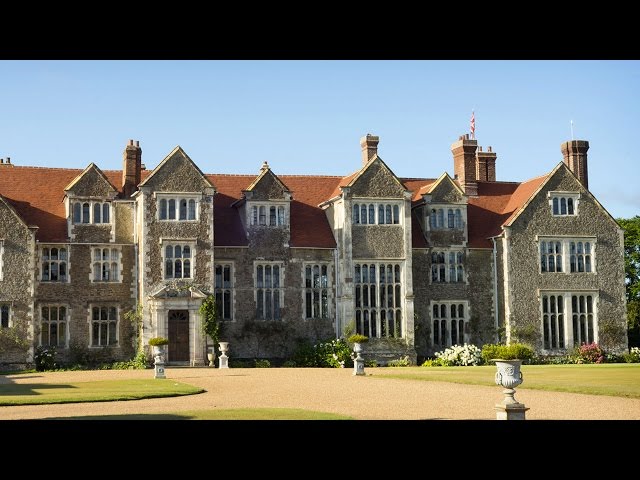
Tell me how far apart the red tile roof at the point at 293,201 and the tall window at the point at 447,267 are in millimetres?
667

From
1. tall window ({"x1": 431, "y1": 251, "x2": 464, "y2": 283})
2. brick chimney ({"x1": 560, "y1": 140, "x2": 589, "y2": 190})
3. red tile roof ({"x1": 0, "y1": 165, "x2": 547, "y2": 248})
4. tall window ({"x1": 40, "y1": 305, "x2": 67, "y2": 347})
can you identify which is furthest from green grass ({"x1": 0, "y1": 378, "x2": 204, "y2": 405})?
brick chimney ({"x1": 560, "y1": 140, "x2": 589, "y2": 190})

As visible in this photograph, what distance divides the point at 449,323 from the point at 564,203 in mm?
5450

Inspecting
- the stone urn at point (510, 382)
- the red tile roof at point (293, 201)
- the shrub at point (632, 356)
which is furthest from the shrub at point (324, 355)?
the stone urn at point (510, 382)

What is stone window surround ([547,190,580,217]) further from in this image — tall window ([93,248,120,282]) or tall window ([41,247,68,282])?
tall window ([41,247,68,282])

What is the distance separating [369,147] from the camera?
106ft

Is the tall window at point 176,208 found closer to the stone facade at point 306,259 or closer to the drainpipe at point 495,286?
the stone facade at point 306,259

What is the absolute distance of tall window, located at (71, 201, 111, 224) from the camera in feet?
93.6

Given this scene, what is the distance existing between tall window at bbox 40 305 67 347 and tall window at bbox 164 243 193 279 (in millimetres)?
3280

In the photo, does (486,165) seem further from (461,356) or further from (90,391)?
(90,391)

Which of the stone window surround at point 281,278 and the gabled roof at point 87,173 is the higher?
the gabled roof at point 87,173

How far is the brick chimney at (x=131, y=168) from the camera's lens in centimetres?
2939
